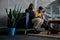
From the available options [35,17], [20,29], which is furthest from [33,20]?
[20,29]

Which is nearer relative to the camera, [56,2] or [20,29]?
[20,29]

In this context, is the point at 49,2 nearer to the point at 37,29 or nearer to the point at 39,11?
the point at 39,11

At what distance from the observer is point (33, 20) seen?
682 cm

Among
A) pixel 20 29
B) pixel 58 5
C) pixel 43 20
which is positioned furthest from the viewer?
pixel 58 5

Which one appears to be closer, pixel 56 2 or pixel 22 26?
pixel 22 26

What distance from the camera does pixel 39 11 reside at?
715cm

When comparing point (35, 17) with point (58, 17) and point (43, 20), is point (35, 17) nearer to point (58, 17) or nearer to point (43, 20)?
point (43, 20)

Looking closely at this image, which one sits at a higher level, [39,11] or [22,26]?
[39,11]

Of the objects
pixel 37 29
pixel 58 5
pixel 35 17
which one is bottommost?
→ pixel 37 29

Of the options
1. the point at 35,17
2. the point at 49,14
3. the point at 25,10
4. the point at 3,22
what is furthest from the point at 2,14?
the point at 49,14

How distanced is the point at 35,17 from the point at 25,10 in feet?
1.88

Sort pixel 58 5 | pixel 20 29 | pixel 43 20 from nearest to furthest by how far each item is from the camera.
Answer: pixel 20 29 → pixel 43 20 → pixel 58 5

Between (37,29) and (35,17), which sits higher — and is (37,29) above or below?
below

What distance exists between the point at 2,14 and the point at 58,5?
2467 mm
